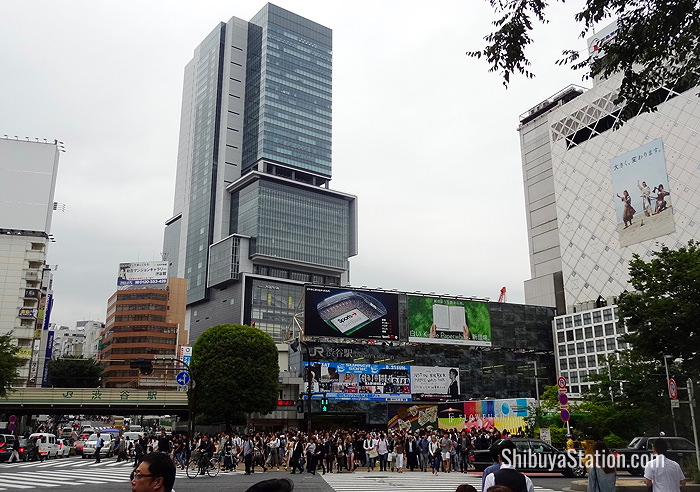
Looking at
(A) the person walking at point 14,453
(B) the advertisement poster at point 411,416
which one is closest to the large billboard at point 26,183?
(A) the person walking at point 14,453

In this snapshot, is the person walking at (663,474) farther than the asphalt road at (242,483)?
No

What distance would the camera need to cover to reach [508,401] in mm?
41719

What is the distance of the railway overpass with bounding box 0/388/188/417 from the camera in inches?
2071

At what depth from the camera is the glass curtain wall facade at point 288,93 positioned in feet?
451

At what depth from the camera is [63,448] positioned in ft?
133

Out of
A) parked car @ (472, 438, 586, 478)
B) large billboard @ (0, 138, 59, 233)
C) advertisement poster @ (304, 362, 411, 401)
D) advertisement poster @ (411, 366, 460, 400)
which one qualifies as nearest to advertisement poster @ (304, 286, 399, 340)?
advertisement poster @ (304, 362, 411, 401)

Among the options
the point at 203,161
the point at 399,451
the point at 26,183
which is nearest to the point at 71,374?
the point at 26,183

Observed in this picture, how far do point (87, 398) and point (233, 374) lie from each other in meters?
14.5

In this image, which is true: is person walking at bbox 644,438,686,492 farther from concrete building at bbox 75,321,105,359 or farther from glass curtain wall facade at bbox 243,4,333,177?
concrete building at bbox 75,321,105,359

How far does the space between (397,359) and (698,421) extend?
31.1 meters

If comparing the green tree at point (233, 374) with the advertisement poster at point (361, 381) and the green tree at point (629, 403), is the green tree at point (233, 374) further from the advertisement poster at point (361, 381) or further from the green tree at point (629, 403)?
the green tree at point (629, 403)

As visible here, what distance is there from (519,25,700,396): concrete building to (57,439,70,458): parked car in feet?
164

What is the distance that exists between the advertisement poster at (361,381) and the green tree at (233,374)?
4.07 meters

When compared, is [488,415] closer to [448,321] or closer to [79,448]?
[448,321]
